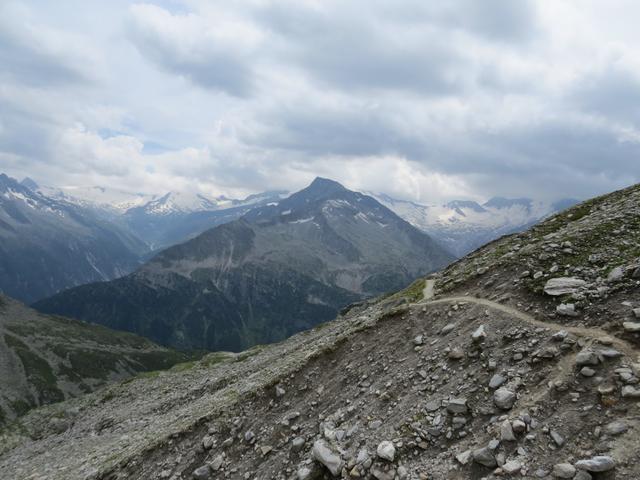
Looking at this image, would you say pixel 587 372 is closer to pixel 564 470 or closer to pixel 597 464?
pixel 597 464

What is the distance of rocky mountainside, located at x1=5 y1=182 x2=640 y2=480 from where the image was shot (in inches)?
490

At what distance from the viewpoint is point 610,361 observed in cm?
1376

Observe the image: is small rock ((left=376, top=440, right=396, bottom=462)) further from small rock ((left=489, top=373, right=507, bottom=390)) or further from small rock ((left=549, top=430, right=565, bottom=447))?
small rock ((left=549, top=430, right=565, bottom=447))

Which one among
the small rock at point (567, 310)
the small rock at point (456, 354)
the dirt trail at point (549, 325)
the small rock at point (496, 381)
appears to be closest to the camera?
the dirt trail at point (549, 325)

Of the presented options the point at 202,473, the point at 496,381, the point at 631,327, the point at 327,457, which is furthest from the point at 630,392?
the point at 202,473

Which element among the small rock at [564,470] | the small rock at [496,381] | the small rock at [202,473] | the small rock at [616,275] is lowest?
the small rock at [202,473]

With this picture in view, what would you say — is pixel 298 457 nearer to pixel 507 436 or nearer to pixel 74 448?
pixel 507 436

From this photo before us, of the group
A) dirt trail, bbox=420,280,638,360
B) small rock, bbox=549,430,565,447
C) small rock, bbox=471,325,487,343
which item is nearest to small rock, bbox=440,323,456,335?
dirt trail, bbox=420,280,638,360

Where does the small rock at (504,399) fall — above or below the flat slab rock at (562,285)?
below

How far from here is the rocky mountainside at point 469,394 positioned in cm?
1245

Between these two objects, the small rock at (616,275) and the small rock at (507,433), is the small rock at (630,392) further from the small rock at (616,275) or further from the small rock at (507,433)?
the small rock at (616,275)

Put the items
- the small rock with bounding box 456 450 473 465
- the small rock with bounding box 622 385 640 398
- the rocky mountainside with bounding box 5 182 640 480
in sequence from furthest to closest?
the small rock with bounding box 456 450 473 465 → the rocky mountainside with bounding box 5 182 640 480 → the small rock with bounding box 622 385 640 398

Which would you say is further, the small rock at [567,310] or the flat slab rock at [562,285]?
the flat slab rock at [562,285]

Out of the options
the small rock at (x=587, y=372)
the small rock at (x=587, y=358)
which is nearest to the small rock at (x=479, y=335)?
the small rock at (x=587, y=358)
